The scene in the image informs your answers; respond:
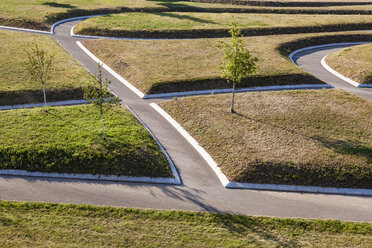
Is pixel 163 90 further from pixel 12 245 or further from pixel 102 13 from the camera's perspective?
pixel 102 13

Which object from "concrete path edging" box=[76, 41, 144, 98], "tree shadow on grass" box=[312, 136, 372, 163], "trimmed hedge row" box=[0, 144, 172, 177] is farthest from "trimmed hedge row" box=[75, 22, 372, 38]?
"tree shadow on grass" box=[312, 136, 372, 163]

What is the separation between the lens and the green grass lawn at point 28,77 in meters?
31.5

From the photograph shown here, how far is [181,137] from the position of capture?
1070 inches

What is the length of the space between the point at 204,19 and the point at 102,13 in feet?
63.7

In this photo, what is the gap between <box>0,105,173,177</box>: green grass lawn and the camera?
22516mm

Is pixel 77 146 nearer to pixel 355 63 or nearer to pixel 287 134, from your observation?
pixel 287 134

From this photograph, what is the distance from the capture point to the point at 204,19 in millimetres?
60000

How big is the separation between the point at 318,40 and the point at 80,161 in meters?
42.6

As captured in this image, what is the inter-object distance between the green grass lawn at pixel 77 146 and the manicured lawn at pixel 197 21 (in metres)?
28.1

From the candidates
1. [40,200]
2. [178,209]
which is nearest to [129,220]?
[178,209]

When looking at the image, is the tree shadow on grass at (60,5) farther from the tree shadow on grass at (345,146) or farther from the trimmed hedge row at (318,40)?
the tree shadow on grass at (345,146)

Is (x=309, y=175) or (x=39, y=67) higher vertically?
(x=39, y=67)

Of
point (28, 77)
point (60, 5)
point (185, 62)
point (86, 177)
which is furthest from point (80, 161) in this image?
point (60, 5)

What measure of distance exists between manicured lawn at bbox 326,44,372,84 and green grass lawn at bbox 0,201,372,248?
2476 centimetres
